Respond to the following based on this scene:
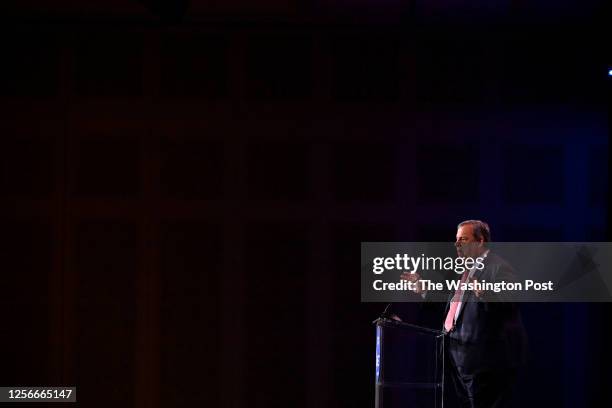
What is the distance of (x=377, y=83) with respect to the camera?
5.37 metres

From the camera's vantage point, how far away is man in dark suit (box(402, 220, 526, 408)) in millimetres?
4148

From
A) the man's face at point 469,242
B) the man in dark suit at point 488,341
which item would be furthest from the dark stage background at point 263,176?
the man in dark suit at point 488,341

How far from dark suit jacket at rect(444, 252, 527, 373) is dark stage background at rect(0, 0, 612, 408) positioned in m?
1.13

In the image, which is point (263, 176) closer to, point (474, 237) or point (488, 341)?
point (474, 237)

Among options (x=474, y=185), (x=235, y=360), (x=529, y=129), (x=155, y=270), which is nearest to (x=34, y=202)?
(x=155, y=270)

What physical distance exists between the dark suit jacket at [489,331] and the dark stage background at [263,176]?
1130 mm

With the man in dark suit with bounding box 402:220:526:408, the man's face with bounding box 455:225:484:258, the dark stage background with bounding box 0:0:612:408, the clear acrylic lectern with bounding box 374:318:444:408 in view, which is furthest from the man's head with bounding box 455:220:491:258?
the clear acrylic lectern with bounding box 374:318:444:408

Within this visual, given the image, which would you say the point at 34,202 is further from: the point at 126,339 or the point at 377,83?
the point at 377,83

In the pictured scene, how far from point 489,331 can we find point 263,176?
6.81 ft

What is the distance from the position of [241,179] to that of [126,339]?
1485 millimetres

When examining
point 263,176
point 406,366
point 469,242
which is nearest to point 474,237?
point 469,242

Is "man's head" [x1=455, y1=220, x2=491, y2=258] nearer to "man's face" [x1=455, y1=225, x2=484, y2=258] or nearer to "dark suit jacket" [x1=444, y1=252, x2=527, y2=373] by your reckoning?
"man's face" [x1=455, y1=225, x2=484, y2=258]

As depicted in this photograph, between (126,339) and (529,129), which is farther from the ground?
(529,129)

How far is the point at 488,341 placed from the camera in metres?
4.17
